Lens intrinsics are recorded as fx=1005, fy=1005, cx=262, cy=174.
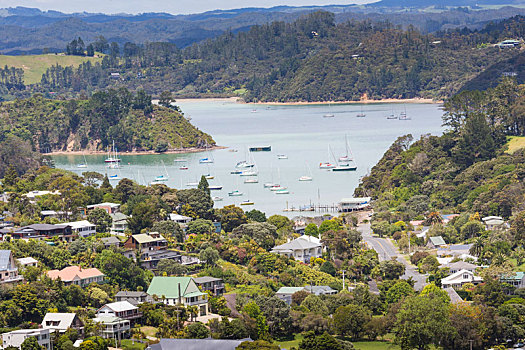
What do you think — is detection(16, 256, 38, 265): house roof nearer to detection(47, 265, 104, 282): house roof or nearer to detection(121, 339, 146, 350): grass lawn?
detection(47, 265, 104, 282): house roof

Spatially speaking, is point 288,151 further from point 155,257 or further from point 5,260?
point 5,260

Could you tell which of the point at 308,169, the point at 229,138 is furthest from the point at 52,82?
the point at 308,169

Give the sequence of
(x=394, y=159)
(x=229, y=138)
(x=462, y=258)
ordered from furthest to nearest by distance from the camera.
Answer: (x=229, y=138) → (x=394, y=159) → (x=462, y=258)

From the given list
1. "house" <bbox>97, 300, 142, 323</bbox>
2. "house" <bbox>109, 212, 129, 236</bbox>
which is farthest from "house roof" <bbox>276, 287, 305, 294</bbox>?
"house" <bbox>109, 212, 129, 236</bbox>

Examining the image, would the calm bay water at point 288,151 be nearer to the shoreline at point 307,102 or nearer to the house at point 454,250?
the shoreline at point 307,102

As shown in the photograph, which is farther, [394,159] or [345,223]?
[394,159]

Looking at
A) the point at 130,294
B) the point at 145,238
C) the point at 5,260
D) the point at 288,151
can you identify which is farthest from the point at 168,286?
the point at 288,151

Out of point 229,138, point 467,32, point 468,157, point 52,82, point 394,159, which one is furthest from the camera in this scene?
point 467,32

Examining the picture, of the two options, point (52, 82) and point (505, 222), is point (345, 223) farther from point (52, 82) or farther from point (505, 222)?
point (52, 82)

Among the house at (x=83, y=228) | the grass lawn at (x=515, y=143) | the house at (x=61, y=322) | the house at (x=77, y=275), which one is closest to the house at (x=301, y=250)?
the house at (x=83, y=228)
